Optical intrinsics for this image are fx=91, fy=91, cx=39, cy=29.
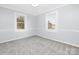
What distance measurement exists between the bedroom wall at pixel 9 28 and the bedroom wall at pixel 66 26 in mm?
161

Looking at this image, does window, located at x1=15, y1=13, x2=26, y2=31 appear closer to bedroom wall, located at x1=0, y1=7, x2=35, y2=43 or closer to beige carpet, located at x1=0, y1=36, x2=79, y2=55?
bedroom wall, located at x1=0, y1=7, x2=35, y2=43

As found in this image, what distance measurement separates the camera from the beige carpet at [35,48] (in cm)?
138

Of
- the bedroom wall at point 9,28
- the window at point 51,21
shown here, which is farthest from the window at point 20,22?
the window at point 51,21

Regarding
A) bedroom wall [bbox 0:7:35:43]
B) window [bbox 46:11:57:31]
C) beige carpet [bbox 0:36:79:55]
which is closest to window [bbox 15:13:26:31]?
bedroom wall [bbox 0:7:35:43]

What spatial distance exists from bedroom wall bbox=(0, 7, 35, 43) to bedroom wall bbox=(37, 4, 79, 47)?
0.16 meters

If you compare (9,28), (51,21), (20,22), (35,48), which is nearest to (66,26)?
(51,21)

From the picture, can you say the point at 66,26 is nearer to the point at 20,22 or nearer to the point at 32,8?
the point at 32,8

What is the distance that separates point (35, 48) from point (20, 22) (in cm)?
47

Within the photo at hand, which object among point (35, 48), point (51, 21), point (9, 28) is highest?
point (51, 21)

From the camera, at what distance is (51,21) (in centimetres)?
149
